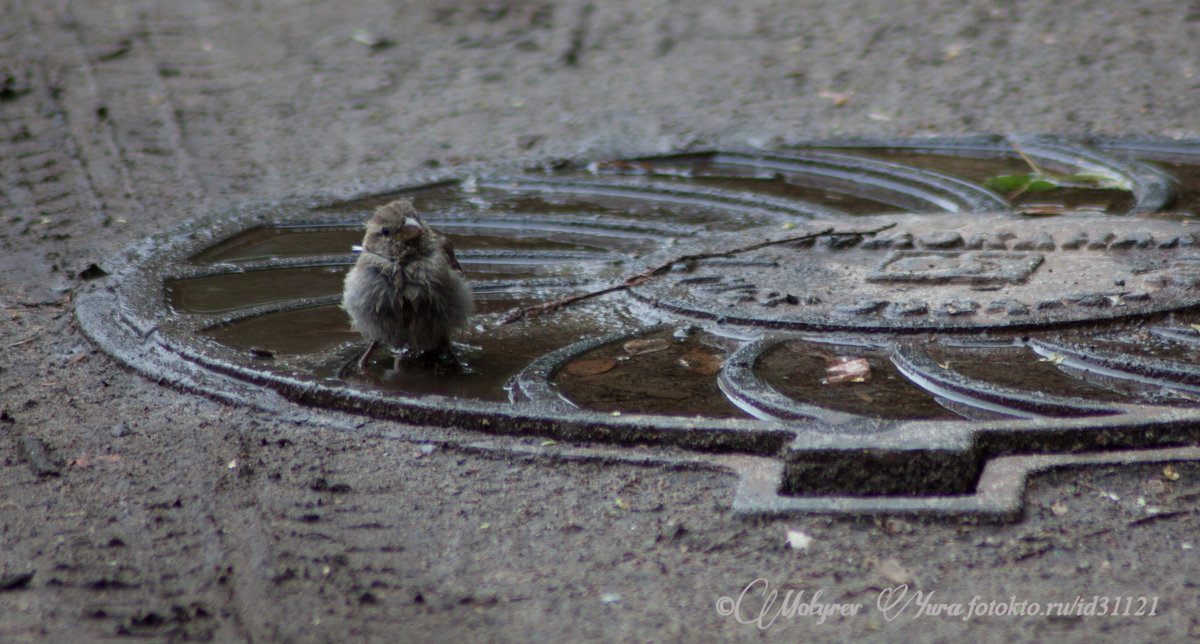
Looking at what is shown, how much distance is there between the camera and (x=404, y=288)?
117 inches

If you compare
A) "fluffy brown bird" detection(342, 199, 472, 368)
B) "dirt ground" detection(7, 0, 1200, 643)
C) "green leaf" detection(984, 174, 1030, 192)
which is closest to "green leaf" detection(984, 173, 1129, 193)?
"green leaf" detection(984, 174, 1030, 192)

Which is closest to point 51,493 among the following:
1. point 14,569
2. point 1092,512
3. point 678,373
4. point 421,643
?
point 14,569

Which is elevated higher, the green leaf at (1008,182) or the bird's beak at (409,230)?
the bird's beak at (409,230)

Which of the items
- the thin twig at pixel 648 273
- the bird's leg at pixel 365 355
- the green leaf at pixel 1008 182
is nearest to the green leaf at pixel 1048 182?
the green leaf at pixel 1008 182

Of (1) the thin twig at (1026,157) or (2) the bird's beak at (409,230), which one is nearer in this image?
(2) the bird's beak at (409,230)

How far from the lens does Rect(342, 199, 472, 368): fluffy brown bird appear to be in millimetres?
2961

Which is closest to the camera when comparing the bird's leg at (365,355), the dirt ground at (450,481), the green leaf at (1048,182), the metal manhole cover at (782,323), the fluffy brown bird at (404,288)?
A: the dirt ground at (450,481)

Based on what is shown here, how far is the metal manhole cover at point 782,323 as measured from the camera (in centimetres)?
233

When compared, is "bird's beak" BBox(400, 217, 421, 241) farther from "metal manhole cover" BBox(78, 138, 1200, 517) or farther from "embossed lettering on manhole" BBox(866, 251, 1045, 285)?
"embossed lettering on manhole" BBox(866, 251, 1045, 285)

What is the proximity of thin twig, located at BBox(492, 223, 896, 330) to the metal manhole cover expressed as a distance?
0.05 ft

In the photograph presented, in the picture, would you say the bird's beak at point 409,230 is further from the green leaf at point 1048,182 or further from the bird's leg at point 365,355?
the green leaf at point 1048,182

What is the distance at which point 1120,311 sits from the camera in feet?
9.76

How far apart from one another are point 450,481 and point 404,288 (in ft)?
2.33

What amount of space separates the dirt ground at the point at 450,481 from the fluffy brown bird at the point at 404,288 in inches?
15.2
